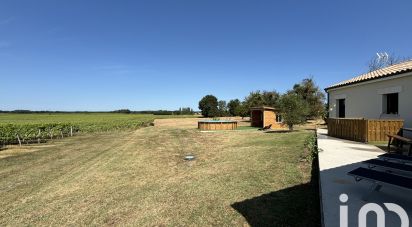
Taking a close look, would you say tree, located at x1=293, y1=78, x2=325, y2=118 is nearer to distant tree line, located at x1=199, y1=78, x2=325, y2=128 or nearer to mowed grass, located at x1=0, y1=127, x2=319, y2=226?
distant tree line, located at x1=199, y1=78, x2=325, y2=128

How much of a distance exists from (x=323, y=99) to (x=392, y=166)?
159 feet

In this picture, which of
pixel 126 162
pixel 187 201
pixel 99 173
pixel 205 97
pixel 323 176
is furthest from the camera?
pixel 205 97

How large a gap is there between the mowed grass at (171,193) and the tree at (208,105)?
71.4 m

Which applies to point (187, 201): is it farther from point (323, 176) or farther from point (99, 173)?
point (99, 173)

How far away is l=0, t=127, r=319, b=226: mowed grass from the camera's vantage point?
616 centimetres

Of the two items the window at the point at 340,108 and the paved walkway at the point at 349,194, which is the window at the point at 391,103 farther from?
the paved walkway at the point at 349,194

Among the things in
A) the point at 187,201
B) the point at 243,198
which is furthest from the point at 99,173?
the point at 243,198

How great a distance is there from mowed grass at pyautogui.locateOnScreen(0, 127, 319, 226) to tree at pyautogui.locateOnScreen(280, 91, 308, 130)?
11493 mm

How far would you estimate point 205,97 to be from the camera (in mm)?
93750

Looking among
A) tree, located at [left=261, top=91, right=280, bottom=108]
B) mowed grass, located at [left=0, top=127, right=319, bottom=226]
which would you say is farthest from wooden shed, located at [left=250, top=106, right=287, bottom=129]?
mowed grass, located at [left=0, top=127, right=319, bottom=226]

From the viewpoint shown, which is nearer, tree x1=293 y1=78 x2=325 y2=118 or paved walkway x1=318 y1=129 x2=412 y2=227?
paved walkway x1=318 y1=129 x2=412 y2=227

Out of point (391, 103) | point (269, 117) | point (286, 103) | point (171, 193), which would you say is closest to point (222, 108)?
point (269, 117)

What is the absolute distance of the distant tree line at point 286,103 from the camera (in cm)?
2382

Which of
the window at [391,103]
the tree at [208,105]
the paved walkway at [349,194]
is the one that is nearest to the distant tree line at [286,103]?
the tree at [208,105]
